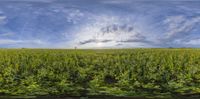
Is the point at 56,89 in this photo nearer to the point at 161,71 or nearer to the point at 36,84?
the point at 36,84

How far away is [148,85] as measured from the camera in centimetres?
2486

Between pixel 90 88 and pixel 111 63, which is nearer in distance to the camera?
pixel 90 88

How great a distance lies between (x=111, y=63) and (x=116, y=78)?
7131 mm

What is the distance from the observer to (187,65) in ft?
112

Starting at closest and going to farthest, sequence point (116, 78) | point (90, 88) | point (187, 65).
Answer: point (90, 88), point (116, 78), point (187, 65)

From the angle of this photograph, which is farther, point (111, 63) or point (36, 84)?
point (111, 63)

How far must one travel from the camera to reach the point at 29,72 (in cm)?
3002

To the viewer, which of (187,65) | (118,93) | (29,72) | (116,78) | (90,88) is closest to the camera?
(118,93)

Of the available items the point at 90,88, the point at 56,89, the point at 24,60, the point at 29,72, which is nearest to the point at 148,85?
the point at 90,88

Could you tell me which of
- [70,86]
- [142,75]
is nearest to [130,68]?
[142,75]

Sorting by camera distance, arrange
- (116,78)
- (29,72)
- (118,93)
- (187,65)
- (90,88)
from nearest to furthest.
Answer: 1. (118,93)
2. (90,88)
3. (116,78)
4. (29,72)
5. (187,65)

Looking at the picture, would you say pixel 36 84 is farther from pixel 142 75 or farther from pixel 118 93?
pixel 142 75

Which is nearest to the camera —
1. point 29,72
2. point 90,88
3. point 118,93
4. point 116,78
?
point 118,93

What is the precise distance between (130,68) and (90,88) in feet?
26.9
